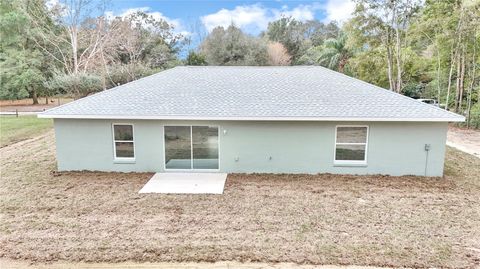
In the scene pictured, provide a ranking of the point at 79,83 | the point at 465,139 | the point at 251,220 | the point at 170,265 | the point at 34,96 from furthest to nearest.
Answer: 1. the point at 34,96
2. the point at 79,83
3. the point at 465,139
4. the point at 251,220
5. the point at 170,265

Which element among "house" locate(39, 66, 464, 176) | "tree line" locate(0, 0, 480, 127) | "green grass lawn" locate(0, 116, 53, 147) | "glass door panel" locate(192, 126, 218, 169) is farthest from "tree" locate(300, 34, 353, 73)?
"green grass lawn" locate(0, 116, 53, 147)

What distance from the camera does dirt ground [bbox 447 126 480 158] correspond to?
1525 cm

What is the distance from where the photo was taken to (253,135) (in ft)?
35.1

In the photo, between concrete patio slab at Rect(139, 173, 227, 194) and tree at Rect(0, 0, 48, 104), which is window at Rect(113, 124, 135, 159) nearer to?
concrete patio slab at Rect(139, 173, 227, 194)

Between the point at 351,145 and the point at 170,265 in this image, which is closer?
the point at 170,265

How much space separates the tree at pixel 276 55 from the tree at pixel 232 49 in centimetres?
171

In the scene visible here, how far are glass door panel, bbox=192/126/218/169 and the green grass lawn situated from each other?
11054mm

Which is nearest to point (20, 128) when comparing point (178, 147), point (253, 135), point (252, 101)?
point (178, 147)

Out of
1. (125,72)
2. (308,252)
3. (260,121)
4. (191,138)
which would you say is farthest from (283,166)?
(125,72)

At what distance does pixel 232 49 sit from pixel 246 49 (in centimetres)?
174

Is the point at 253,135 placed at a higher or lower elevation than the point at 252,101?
lower

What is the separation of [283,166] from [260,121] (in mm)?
Answer: 1733

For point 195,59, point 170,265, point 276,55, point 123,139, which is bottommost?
point 170,265

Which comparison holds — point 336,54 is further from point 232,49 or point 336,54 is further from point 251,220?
point 251,220
